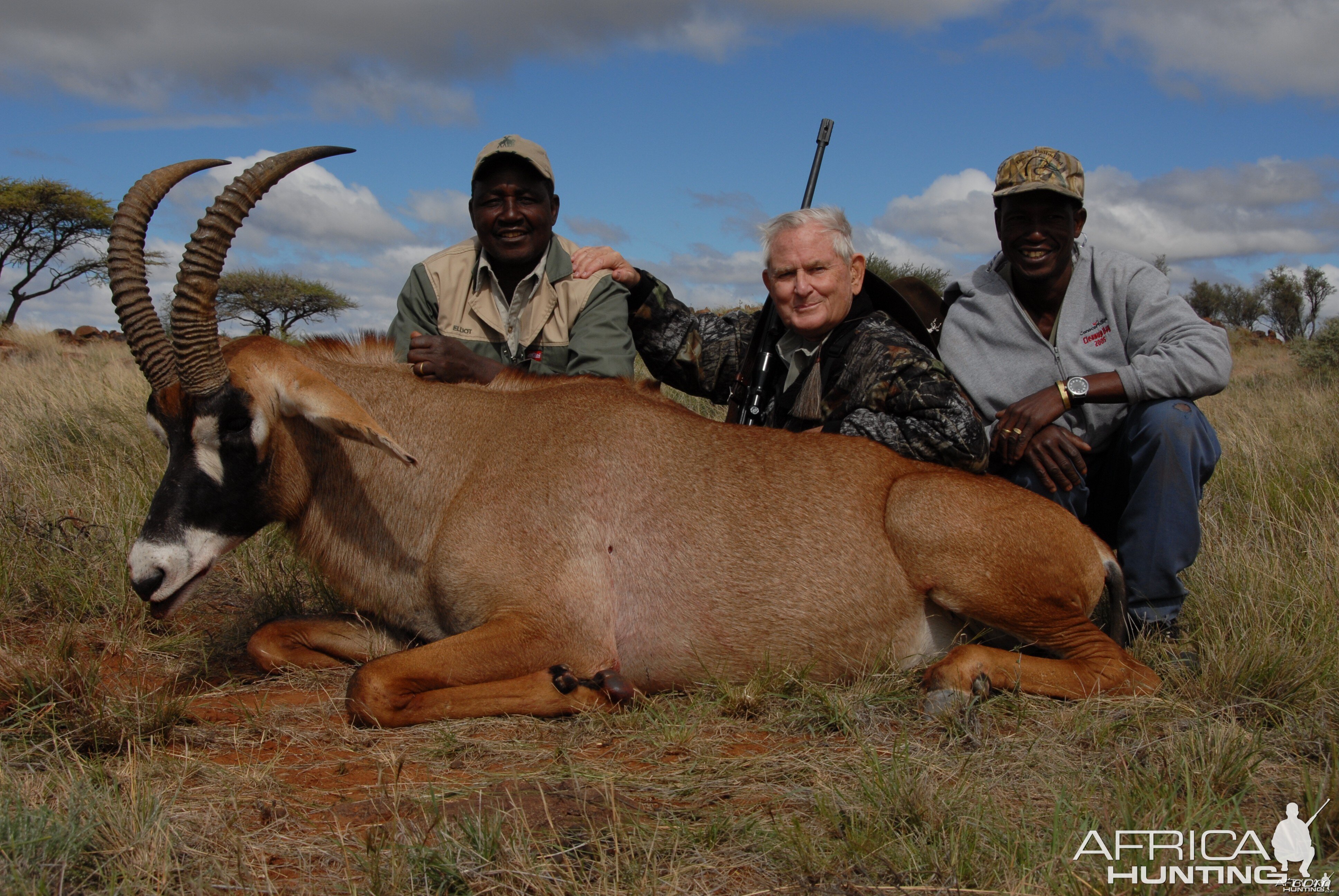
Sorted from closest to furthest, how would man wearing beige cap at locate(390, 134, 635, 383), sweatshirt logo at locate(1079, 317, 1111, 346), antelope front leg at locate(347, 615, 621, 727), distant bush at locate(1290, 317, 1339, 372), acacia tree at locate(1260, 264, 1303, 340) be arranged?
antelope front leg at locate(347, 615, 621, 727), sweatshirt logo at locate(1079, 317, 1111, 346), man wearing beige cap at locate(390, 134, 635, 383), distant bush at locate(1290, 317, 1339, 372), acacia tree at locate(1260, 264, 1303, 340)

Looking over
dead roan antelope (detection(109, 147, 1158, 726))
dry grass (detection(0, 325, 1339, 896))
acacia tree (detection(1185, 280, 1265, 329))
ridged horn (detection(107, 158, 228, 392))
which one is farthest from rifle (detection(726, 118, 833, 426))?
acacia tree (detection(1185, 280, 1265, 329))

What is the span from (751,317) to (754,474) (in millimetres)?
2763

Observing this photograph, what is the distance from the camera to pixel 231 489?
4449mm

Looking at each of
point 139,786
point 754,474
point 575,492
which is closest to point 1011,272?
point 754,474

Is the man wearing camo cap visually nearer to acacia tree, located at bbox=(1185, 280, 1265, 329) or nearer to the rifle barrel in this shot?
the rifle barrel

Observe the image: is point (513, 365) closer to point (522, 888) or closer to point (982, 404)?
point (982, 404)

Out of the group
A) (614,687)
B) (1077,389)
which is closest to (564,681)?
(614,687)

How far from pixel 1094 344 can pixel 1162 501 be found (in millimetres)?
1084

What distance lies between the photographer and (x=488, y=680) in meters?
4.21

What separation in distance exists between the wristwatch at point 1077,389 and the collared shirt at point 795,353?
59.4 inches

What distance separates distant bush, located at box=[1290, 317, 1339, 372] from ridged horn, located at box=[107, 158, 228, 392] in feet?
71.0

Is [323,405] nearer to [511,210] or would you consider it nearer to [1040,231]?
[511,210]

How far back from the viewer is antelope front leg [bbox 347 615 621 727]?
13.3ft
